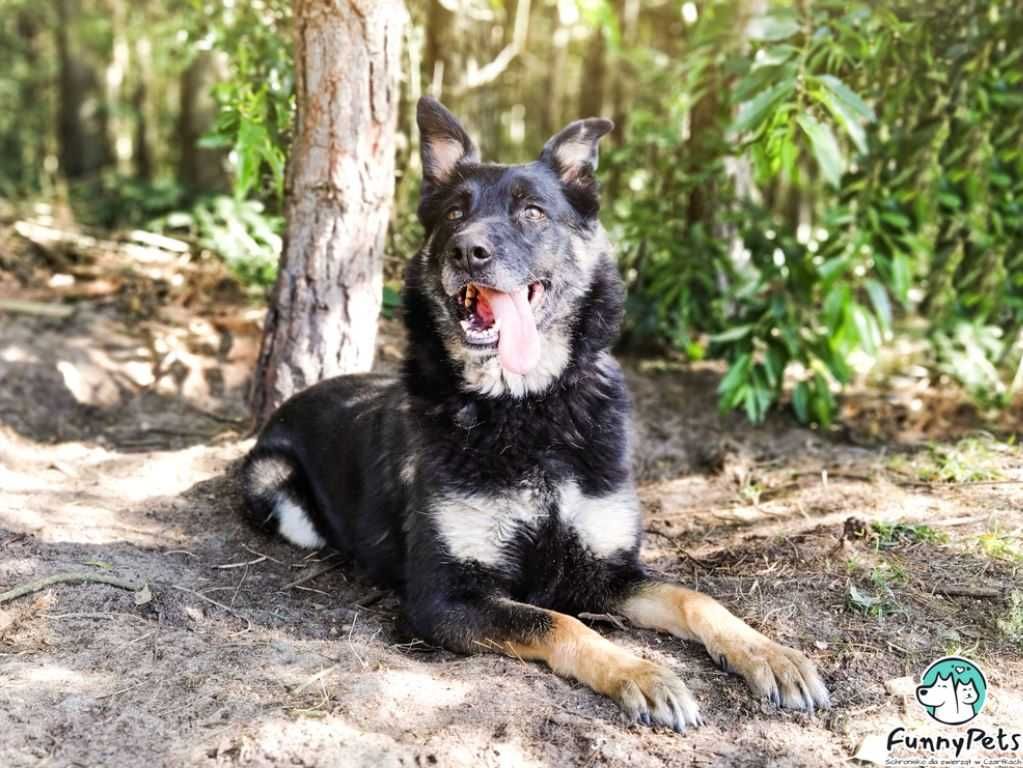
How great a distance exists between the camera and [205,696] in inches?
126

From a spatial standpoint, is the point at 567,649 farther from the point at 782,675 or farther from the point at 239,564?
the point at 239,564

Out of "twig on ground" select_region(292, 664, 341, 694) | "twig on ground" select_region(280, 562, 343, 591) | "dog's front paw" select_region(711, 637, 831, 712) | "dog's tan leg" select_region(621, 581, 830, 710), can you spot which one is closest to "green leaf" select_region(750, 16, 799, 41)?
"dog's tan leg" select_region(621, 581, 830, 710)

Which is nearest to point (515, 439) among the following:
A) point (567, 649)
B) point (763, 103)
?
point (567, 649)

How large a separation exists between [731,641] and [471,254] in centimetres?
182

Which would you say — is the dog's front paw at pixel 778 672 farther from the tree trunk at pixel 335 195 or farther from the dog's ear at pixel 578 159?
the tree trunk at pixel 335 195

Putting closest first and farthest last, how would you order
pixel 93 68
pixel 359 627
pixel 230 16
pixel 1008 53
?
pixel 359 627
pixel 1008 53
pixel 230 16
pixel 93 68

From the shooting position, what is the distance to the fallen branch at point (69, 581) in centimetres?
386

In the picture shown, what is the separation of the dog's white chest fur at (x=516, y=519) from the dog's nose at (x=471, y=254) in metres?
0.95

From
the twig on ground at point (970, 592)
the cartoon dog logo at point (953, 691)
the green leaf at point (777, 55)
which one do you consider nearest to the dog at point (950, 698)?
the cartoon dog logo at point (953, 691)

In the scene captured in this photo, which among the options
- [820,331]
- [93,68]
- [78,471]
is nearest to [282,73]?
[78,471]

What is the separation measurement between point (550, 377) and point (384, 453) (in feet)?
3.07

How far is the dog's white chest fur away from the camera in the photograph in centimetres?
394

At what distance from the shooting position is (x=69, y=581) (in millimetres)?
4016

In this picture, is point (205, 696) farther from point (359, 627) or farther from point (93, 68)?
point (93, 68)
